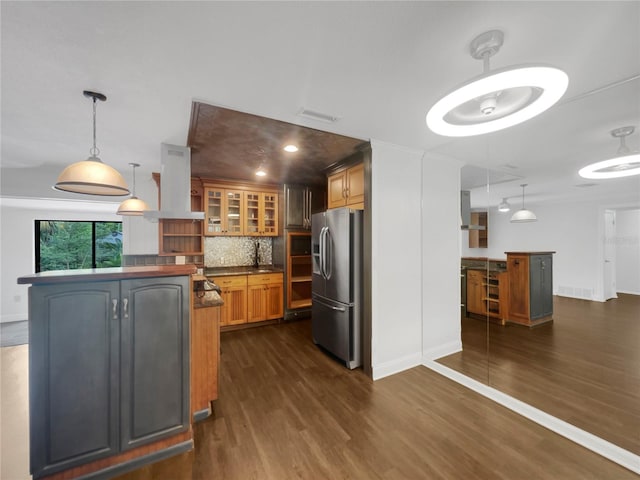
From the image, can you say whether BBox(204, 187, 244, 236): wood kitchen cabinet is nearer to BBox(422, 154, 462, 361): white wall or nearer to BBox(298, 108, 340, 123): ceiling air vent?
BBox(298, 108, 340, 123): ceiling air vent

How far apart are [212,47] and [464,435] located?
3106mm

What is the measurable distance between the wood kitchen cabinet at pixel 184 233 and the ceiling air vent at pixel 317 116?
114 inches

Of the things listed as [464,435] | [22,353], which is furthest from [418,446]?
[22,353]

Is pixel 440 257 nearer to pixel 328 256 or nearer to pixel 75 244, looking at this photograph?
pixel 328 256

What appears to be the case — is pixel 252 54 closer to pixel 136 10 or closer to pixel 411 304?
pixel 136 10

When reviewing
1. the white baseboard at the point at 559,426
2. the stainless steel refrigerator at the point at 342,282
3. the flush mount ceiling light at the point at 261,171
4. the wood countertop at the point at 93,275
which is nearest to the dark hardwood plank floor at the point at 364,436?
the white baseboard at the point at 559,426

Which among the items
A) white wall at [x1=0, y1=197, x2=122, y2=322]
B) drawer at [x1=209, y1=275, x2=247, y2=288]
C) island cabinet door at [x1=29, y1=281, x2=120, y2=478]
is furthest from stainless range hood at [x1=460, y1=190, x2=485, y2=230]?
white wall at [x1=0, y1=197, x2=122, y2=322]

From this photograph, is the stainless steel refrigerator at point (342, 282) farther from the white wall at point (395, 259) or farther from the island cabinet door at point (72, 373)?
the island cabinet door at point (72, 373)

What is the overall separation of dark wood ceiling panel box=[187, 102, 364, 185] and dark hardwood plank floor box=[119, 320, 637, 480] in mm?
2562

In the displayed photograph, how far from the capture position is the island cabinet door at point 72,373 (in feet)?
4.74

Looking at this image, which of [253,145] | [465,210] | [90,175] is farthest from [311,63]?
[465,210]

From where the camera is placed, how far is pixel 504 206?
2.76 meters

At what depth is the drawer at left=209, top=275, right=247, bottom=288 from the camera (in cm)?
414

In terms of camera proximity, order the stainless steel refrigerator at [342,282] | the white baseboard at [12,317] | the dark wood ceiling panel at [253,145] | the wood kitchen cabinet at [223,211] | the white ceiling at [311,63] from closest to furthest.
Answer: the white ceiling at [311,63] → the dark wood ceiling panel at [253,145] → the stainless steel refrigerator at [342,282] → the wood kitchen cabinet at [223,211] → the white baseboard at [12,317]
